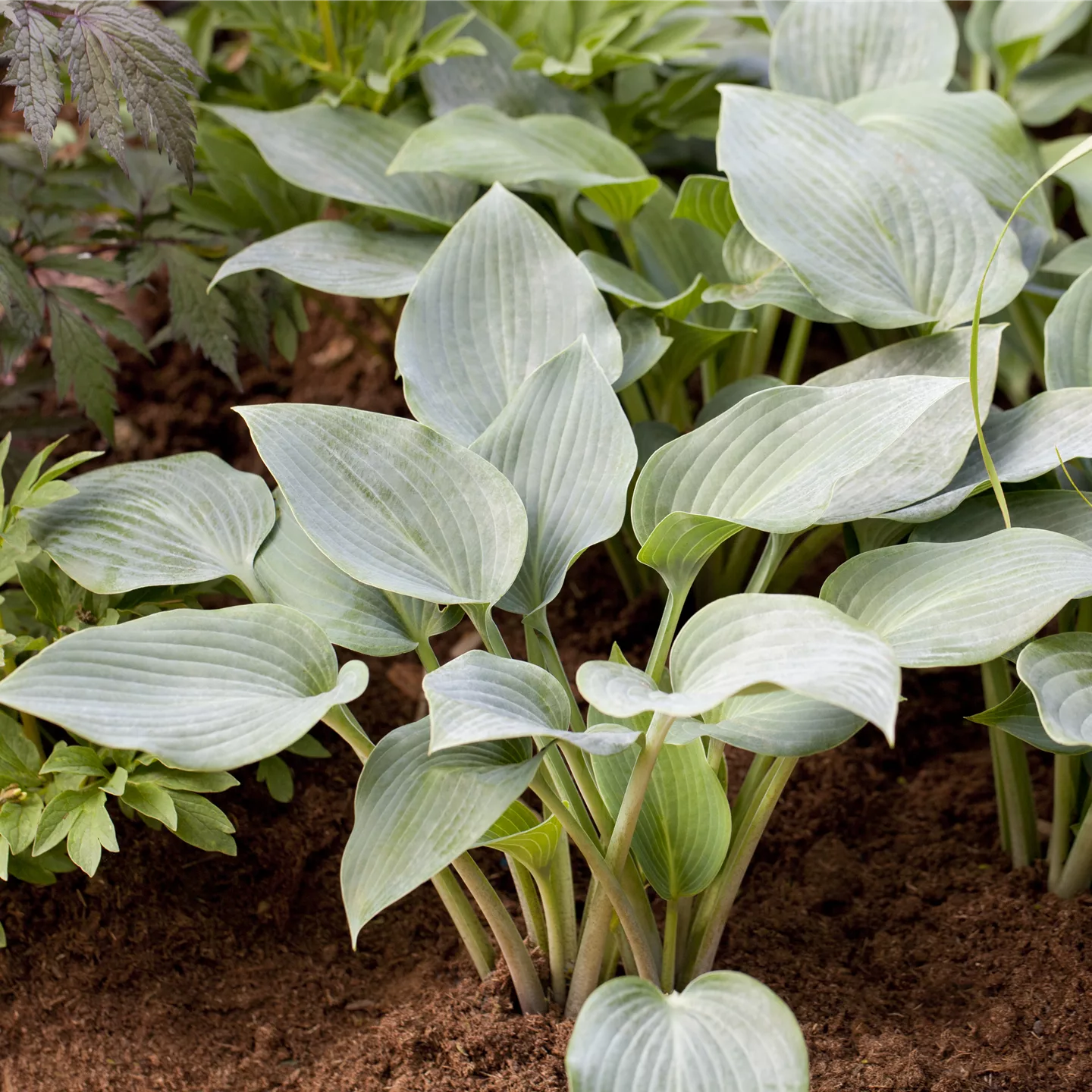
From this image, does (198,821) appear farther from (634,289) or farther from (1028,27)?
(1028,27)

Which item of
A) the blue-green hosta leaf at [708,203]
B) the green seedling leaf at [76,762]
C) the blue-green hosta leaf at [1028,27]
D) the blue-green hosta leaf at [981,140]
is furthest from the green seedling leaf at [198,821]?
the blue-green hosta leaf at [1028,27]

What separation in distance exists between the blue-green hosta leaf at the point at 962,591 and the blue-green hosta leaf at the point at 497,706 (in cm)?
22

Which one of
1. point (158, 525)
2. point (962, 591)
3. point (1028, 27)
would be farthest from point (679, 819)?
point (1028, 27)

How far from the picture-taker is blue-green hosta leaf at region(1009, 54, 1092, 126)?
58.7 inches

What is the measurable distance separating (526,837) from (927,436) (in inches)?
18.7

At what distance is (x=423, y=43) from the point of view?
1287 millimetres

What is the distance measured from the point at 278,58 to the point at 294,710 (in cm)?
116

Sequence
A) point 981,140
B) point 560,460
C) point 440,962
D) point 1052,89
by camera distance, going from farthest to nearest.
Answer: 1. point 1052,89
2. point 981,140
3. point 440,962
4. point 560,460

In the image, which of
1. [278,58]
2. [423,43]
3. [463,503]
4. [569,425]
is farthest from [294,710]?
[278,58]

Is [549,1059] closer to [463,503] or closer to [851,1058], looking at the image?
[851,1058]

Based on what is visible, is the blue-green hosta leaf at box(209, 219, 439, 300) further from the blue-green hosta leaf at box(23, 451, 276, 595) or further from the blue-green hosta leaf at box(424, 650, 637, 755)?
the blue-green hosta leaf at box(424, 650, 637, 755)

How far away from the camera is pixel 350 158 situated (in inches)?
49.6

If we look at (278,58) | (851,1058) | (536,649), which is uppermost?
(278,58)

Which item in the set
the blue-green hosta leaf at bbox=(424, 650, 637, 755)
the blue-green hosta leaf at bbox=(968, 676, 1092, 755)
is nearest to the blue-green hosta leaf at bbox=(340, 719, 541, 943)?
the blue-green hosta leaf at bbox=(424, 650, 637, 755)
